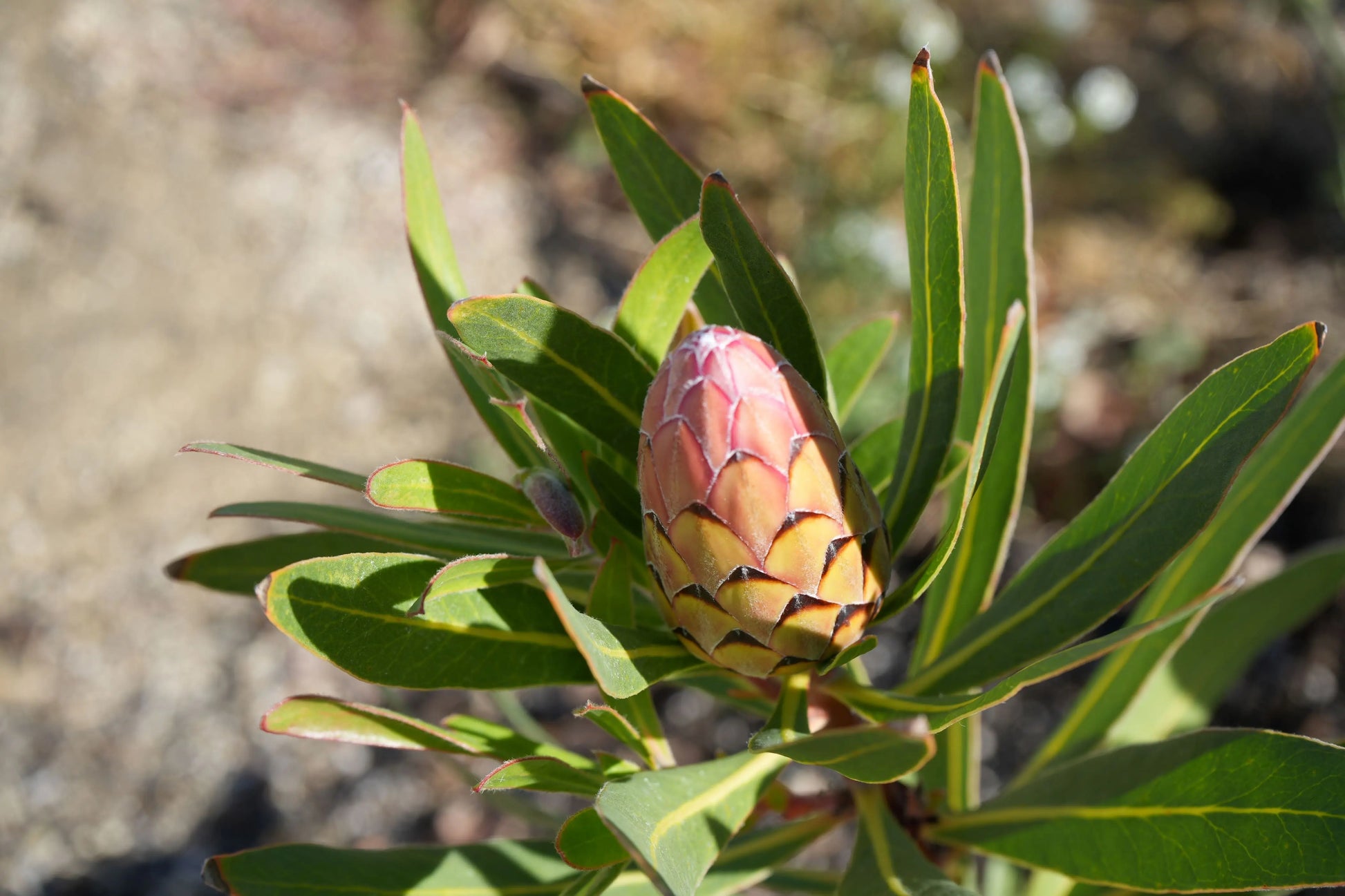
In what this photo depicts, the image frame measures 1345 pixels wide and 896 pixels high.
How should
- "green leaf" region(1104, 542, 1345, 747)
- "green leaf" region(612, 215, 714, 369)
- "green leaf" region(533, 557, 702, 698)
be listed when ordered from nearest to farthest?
"green leaf" region(533, 557, 702, 698), "green leaf" region(612, 215, 714, 369), "green leaf" region(1104, 542, 1345, 747)

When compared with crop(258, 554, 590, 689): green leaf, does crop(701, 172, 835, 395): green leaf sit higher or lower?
higher

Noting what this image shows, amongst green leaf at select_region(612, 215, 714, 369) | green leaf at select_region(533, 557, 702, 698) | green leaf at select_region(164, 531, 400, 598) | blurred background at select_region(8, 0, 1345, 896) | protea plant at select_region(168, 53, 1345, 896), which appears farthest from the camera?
blurred background at select_region(8, 0, 1345, 896)

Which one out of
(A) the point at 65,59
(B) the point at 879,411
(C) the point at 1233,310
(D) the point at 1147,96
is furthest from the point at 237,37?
(C) the point at 1233,310

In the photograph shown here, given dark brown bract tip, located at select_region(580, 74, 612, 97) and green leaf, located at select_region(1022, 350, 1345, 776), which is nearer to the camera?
dark brown bract tip, located at select_region(580, 74, 612, 97)

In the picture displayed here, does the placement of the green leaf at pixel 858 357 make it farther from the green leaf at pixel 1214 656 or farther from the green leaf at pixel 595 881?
the green leaf at pixel 1214 656

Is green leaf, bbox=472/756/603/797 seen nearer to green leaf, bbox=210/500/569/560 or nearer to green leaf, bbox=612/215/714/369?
green leaf, bbox=210/500/569/560

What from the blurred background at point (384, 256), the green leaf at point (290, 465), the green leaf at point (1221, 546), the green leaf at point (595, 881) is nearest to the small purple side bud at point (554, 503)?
the green leaf at point (290, 465)

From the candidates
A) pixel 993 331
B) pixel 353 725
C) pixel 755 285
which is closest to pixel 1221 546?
pixel 993 331

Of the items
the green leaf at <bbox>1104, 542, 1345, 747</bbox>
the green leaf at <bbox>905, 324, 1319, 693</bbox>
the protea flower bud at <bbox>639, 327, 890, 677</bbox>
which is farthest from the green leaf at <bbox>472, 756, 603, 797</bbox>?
the green leaf at <bbox>1104, 542, 1345, 747</bbox>
